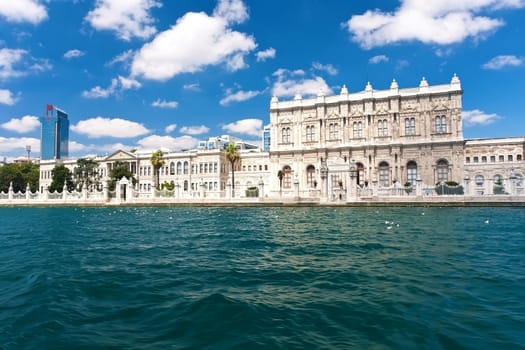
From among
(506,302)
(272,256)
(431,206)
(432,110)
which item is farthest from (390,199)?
(506,302)

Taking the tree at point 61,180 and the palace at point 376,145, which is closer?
the palace at point 376,145

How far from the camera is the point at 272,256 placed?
8.87 metres

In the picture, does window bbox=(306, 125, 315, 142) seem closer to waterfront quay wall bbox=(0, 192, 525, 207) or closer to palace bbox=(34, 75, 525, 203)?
palace bbox=(34, 75, 525, 203)

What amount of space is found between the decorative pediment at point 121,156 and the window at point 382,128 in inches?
1678

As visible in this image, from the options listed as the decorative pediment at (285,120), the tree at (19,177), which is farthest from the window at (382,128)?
the tree at (19,177)

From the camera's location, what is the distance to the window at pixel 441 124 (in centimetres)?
3928

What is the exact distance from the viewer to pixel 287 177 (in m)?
45.1

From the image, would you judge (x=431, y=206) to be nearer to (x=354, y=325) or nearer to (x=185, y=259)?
(x=185, y=259)

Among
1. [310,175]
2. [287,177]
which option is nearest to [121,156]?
[287,177]

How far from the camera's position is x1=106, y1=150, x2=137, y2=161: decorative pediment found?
209 ft

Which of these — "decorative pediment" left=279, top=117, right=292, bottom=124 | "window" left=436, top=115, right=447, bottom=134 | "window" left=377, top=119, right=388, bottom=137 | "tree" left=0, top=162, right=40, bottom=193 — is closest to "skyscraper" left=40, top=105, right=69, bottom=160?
"tree" left=0, top=162, right=40, bottom=193

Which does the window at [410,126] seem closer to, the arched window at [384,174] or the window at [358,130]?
the arched window at [384,174]

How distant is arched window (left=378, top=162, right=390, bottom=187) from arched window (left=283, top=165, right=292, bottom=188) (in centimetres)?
1087

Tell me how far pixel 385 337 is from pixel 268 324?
55.7 inches
